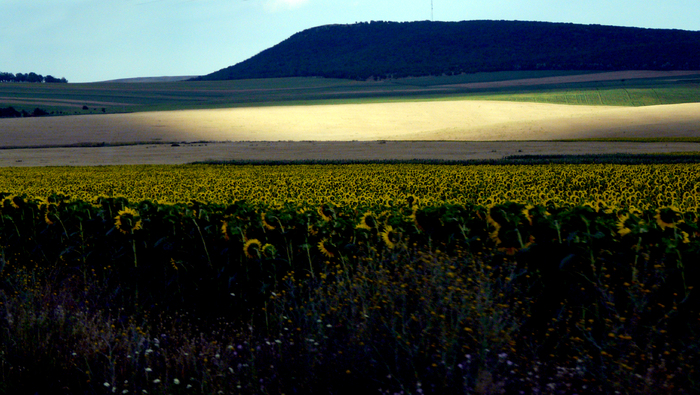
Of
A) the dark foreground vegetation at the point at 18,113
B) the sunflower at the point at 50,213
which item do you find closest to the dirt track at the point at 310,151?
the sunflower at the point at 50,213

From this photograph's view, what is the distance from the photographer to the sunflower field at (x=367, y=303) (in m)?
4.95

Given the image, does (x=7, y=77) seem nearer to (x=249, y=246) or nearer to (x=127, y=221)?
(x=127, y=221)

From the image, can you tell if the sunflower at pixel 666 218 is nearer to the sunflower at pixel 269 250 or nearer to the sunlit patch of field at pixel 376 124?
the sunflower at pixel 269 250

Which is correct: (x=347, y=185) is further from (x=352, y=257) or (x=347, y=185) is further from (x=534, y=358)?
(x=534, y=358)

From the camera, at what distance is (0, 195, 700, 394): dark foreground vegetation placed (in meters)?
4.95

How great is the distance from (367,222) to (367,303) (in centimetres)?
127

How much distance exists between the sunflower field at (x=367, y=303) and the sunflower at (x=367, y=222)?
18 mm

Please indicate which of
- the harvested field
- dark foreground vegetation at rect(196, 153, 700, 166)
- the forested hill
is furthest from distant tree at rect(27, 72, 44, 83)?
dark foreground vegetation at rect(196, 153, 700, 166)

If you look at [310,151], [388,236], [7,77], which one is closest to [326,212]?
[388,236]

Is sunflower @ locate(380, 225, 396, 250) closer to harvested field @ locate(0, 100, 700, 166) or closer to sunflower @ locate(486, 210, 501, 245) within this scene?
sunflower @ locate(486, 210, 501, 245)

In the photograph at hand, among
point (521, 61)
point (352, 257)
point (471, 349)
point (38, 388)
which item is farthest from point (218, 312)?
point (521, 61)

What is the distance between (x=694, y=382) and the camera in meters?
4.38

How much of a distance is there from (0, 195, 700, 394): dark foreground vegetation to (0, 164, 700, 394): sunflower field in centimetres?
2

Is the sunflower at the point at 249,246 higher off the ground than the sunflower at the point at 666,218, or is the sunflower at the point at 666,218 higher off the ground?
the sunflower at the point at 666,218
